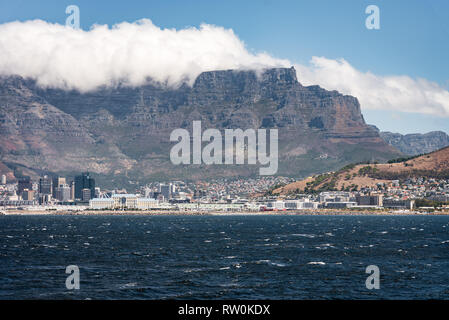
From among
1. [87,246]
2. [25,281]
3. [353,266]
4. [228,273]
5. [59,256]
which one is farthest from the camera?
[87,246]

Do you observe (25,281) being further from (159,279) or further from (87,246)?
(87,246)

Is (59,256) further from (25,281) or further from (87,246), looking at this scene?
(25,281)

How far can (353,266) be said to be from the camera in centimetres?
9094

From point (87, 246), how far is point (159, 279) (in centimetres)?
5421

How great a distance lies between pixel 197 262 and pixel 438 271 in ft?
115
